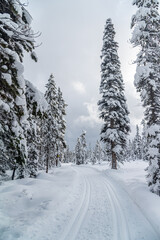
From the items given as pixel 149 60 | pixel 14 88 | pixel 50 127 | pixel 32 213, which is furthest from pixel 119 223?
pixel 50 127

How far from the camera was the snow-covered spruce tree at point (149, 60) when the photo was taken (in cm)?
959

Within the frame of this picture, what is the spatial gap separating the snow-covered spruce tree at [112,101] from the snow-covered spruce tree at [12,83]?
14.1 meters

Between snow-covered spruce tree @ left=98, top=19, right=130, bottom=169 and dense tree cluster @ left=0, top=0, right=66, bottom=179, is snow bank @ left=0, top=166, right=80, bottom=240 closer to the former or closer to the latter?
dense tree cluster @ left=0, top=0, right=66, bottom=179

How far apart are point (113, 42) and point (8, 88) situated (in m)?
20.3

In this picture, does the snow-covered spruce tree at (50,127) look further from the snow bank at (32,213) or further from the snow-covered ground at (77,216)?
the snow-covered ground at (77,216)

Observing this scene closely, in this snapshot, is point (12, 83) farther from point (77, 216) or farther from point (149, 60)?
point (149, 60)

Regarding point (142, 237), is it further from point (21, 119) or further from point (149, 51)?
point (149, 51)

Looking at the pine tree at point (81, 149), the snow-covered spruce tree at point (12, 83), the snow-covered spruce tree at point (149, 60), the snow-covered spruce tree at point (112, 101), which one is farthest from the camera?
the pine tree at point (81, 149)

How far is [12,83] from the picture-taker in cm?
419

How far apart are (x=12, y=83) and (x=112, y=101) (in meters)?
15.5

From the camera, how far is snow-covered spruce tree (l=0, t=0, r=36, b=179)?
12.9ft

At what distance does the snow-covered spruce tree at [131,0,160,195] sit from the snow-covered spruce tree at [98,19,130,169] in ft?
25.7

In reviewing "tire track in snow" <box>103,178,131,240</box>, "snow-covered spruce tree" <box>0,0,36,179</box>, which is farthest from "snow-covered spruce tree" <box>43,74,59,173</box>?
"snow-covered spruce tree" <box>0,0,36,179</box>

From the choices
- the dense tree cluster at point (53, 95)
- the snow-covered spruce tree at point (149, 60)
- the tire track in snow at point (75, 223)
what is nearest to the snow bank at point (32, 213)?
the tire track in snow at point (75, 223)
